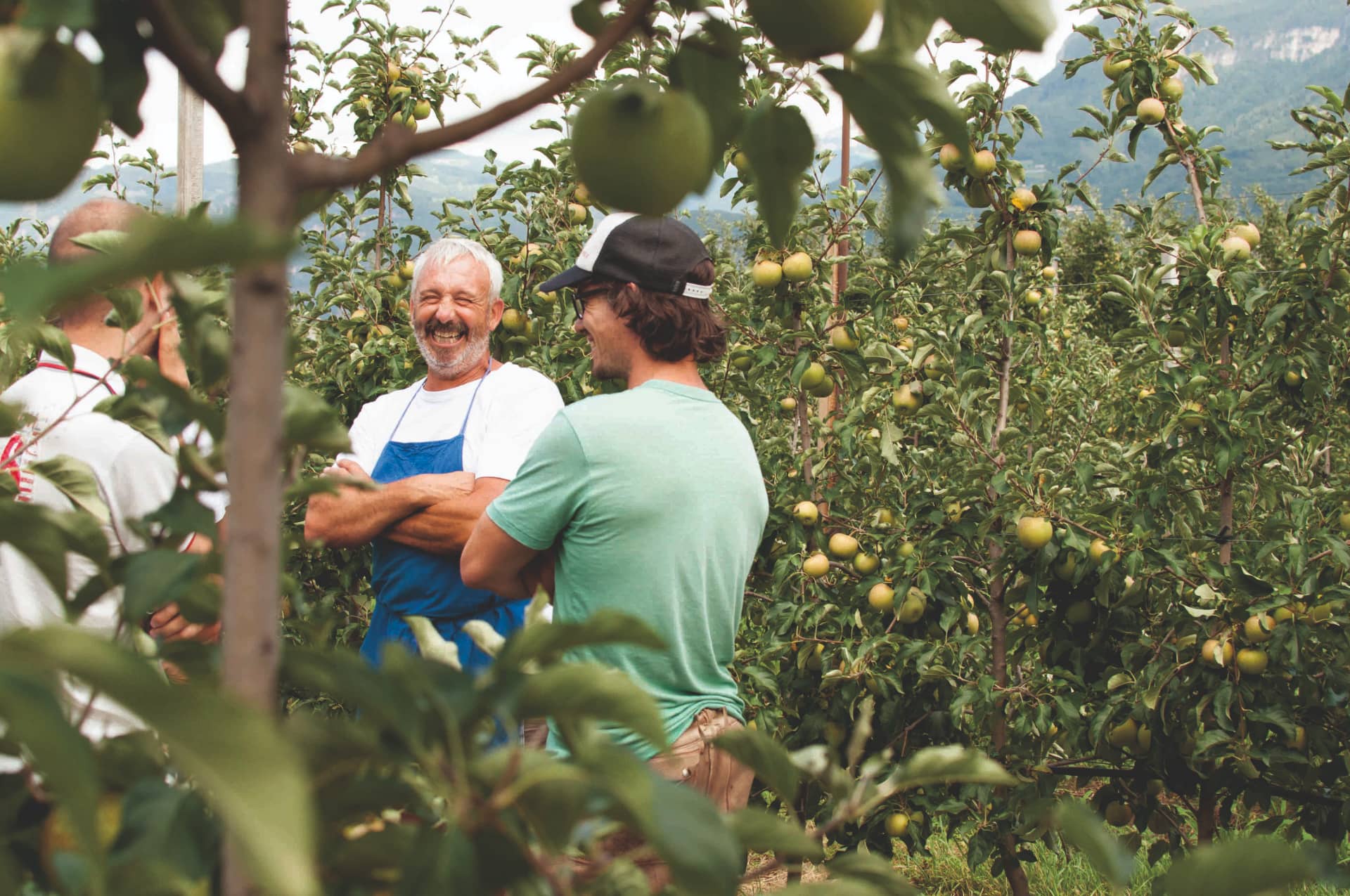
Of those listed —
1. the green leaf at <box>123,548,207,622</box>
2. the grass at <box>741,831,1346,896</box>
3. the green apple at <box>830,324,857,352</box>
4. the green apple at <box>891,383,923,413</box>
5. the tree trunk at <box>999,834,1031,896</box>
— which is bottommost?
the grass at <box>741,831,1346,896</box>

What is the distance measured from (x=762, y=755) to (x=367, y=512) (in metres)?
1.98

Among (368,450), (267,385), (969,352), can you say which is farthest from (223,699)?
(969,352)

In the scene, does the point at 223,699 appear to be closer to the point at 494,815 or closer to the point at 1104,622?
the point at 494,815

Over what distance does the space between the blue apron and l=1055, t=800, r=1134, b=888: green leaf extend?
5.97ft

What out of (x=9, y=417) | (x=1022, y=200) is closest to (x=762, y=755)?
(x=9, y=417)

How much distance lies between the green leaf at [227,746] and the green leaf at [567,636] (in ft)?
0.62

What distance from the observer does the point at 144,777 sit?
56 cm

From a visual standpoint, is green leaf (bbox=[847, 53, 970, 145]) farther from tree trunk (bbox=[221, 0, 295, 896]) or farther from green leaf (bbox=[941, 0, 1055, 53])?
tree trunk (bbox=[221, 0, 295, 896])

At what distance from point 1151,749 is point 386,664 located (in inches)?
118

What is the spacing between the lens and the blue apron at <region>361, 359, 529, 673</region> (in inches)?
97.3

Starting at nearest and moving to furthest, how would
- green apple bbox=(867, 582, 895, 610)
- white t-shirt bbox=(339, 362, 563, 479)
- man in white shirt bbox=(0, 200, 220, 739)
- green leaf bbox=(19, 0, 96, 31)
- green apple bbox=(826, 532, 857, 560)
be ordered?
green leaf bbox=(19, 0, 96, 31)
man in white shirt bbox=(0, 200, 220, 739)
white t-shirt bbox=(339, 362, 563, 479)
green apple bbox=(867, 582, 895, 610)
green apple bbox=(826, 532, 857, 560)

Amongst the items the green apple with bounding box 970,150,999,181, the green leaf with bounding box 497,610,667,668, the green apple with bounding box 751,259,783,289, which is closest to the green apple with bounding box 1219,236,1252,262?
the green apple with bounding box 970,150,999,181

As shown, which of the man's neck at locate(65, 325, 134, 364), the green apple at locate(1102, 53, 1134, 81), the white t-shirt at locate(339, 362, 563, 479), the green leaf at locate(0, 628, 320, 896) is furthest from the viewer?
the green apple at locate(1102, 53, 1134, 81)

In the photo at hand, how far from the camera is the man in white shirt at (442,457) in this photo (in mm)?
2482
